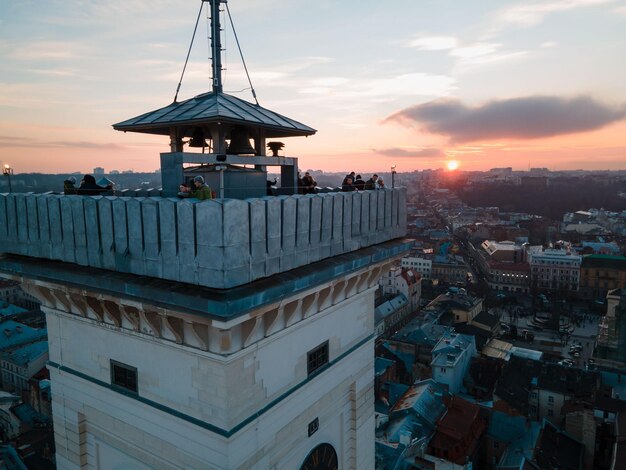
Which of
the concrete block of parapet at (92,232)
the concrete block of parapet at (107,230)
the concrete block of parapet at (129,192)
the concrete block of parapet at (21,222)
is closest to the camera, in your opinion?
the concrete block of parapet at (107,230)

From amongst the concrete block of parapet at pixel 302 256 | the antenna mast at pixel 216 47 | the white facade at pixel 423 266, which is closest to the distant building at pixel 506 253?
the white facade at pixel 423 266

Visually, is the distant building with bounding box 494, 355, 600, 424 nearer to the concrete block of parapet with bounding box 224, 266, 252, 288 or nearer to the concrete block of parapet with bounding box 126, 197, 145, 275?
the concrete block of parapet with bounding box 224, 266, 252, 288

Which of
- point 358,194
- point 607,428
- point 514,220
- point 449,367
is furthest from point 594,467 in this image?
point 514,220

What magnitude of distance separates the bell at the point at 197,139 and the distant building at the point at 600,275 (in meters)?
101

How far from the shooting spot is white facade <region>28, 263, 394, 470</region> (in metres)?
5.44

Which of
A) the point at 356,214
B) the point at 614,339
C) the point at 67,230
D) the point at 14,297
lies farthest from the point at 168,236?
the point at 14,297

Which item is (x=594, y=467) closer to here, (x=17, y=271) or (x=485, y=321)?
(x=485, y=321)

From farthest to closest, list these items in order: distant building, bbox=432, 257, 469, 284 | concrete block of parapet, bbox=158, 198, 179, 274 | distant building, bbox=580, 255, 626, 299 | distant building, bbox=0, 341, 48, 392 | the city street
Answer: distant building, bbox=432, 257, 469, 284
distant building, bbox=580, 255, 626, 299
the city street
distant building, bbox=0, 341, 48, 392
concrete block of parapet, bbox=158, 198, 179, 274

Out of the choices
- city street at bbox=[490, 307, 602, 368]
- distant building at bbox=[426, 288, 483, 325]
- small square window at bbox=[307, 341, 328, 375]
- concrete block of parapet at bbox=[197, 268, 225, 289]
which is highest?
concrete block of parapet at bbox=[197, 268, 225, 289]

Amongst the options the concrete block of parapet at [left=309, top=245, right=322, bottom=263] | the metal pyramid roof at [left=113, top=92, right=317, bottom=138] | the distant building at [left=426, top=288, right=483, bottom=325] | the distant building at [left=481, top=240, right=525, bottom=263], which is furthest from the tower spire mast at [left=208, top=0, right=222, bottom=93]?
the distant building at [left=481, top=240, right=525, bottom=263]

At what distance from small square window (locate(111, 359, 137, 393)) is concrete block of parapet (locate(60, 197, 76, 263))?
5.31ft

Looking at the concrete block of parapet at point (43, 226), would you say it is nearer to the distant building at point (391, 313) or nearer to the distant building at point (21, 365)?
the distant building at point (21, 365)

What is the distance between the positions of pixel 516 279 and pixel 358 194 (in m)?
98.9

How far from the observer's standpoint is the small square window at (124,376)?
6316mm
